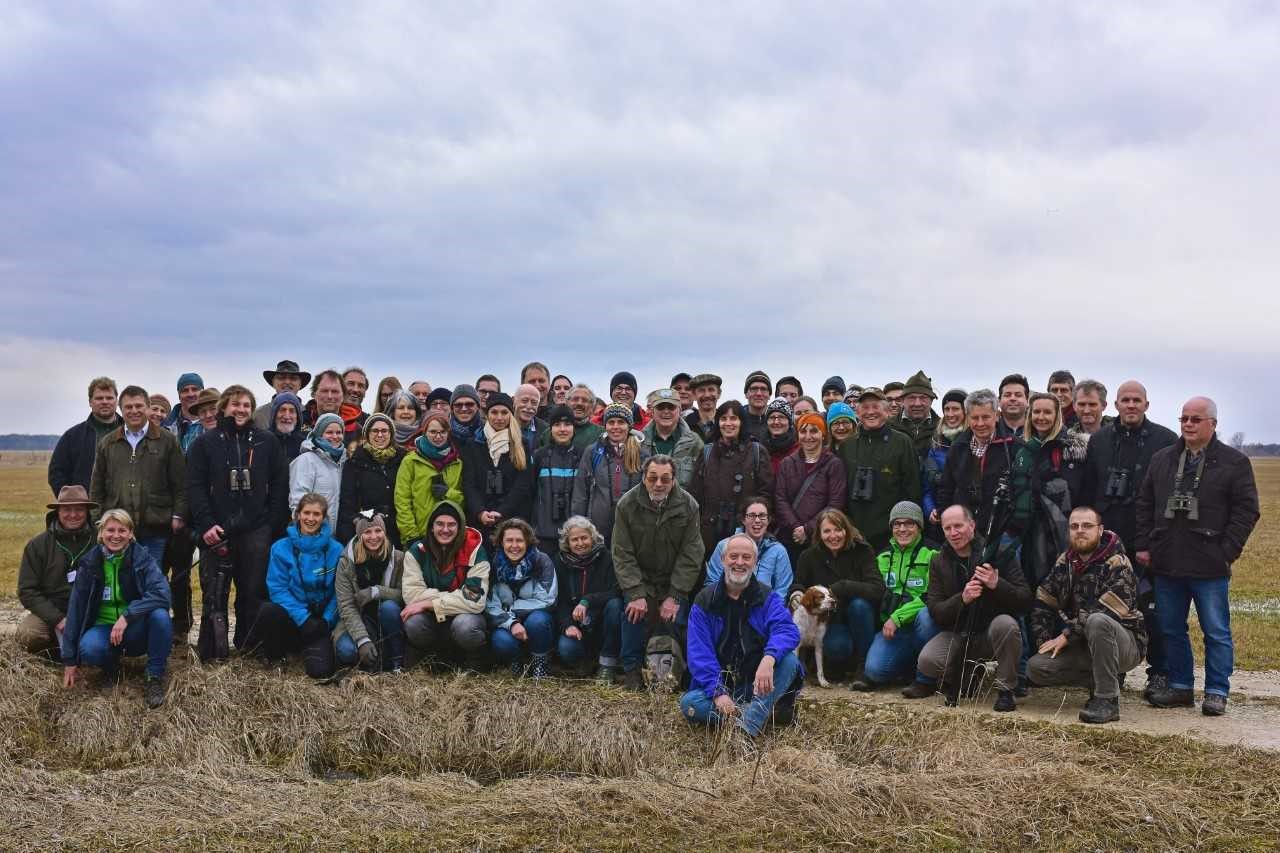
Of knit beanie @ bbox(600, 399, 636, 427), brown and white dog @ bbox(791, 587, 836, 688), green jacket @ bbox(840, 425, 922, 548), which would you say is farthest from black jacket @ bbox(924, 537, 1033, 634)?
knit beanie @ bbox(600, 399, 636, 427)

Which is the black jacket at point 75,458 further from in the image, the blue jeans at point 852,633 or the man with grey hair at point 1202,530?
A: the man with grey hair at point 1202,530

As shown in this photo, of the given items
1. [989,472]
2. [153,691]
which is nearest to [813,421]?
[989,472]

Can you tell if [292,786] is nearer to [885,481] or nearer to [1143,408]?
[885,481]

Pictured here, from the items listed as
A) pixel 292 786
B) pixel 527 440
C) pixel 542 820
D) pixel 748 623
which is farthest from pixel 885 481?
pixel 292 786

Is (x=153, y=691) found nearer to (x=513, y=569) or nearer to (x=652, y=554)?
(x=513, y=569)

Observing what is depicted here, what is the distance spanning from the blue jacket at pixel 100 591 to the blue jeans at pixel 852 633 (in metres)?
5.45

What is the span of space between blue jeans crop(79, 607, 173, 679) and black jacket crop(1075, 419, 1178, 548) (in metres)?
7.45

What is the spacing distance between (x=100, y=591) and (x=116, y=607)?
0.18 metres

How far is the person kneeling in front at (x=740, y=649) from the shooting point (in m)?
6.90

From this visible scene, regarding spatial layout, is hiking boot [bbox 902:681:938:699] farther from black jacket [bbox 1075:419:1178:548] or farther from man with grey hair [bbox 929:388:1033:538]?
black jacket [bbox 1075:419:1178:548]

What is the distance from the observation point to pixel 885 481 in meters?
8.99

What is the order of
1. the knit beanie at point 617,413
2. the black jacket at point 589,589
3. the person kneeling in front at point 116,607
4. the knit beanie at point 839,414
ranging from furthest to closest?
the knit beanie at point 839,414 → the knit beanie at point 617,413 → the black jacket at point 589,589 → the person kneeling in front at point 116,607

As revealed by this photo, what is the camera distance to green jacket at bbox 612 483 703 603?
27.7 feet

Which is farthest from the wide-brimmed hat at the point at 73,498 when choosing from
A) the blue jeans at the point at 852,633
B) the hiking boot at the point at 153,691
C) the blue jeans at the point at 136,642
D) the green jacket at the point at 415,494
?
the blue jeans at the point at 852,633
